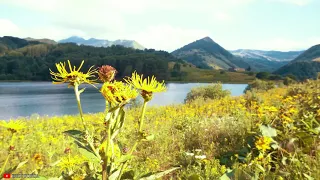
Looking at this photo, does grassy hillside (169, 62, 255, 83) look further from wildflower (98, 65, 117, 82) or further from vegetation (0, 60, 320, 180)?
wildflower (98, 65, 117, 82)

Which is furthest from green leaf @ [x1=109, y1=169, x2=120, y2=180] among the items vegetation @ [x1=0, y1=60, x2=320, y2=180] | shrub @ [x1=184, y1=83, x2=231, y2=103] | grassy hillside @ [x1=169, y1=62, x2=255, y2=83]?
grassy hillside @ [x1=169, y1=62, x2=255, y2=83]

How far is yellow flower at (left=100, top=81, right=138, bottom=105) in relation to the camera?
129 centimetres

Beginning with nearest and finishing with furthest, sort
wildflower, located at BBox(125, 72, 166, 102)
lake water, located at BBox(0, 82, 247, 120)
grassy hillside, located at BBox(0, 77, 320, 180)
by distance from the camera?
wildflower, located at BBox(125, 72, 166, 102)
grassy hillside, located at BBox(0, 77, 320, 180)
lake water, located at BBox(0, 82, 247, 120)

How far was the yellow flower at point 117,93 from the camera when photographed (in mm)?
1285

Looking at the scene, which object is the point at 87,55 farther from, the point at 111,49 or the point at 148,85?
the point at 148,85

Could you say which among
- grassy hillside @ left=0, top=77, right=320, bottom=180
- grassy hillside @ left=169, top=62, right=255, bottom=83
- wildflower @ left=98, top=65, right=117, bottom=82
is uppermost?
wildflower @ left=98, top=65, right=117, bottom=82

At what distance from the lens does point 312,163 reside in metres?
3.20

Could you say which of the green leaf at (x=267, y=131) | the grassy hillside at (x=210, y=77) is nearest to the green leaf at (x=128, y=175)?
the green leaf at (x=267, y=131)

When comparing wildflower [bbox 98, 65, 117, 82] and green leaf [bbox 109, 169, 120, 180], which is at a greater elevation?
wildflower [bbox 98, 65, 117, 82]

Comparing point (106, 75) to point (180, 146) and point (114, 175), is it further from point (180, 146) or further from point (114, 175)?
point (180, 146)

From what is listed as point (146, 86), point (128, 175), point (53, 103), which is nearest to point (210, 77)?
point (53, 103)

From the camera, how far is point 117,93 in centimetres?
129

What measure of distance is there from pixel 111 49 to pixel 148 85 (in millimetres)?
177940

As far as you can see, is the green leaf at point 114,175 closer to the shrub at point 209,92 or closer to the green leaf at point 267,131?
the green leaf at point 267,131
